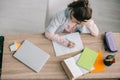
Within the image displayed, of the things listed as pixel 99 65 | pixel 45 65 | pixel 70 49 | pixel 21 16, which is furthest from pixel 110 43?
pixel 21 16

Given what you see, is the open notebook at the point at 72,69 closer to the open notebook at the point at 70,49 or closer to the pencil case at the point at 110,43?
the open notebook at the point at 70,49

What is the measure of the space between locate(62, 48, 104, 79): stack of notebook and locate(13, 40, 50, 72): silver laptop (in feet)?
0.51

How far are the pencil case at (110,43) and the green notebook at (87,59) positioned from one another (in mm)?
114

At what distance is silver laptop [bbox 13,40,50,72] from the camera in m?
1.68

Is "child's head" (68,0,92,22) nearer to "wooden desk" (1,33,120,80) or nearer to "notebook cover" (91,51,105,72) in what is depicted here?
"wooden desk" (1,33,120,80)

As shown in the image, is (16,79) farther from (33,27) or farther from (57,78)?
(33,27)

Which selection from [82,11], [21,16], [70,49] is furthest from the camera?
[21,16]

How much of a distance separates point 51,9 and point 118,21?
94cm

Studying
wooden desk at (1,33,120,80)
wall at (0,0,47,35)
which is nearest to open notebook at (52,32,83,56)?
wooden desk at (1,33,120,80)

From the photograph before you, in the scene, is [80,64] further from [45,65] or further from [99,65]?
[45,65]

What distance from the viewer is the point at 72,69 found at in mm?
1675

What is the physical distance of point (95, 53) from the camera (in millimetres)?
1782

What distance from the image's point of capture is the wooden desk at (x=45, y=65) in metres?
1.65

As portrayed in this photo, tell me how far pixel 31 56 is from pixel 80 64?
0.35 m
